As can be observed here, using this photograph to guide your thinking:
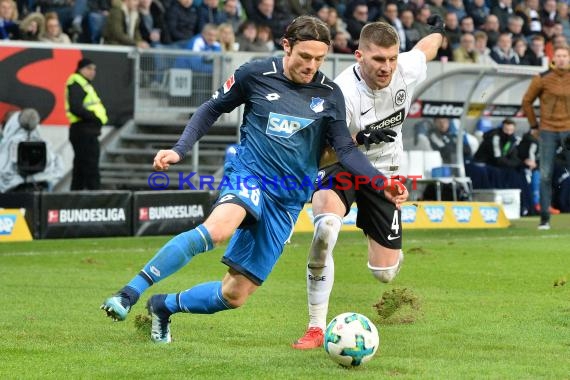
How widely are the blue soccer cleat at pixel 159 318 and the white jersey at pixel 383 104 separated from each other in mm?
2051

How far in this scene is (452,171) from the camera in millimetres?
22594

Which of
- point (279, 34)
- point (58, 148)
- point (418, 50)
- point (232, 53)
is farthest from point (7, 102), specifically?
point (418, 50)

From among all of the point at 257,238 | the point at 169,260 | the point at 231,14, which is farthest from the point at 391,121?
the point at 231,14

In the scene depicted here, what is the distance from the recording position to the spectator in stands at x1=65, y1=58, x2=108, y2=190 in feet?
62.8

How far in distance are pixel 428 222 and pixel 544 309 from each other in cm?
999

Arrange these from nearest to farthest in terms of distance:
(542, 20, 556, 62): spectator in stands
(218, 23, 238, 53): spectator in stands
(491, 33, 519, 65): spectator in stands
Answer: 1. (218, 23, 238, 53): spectator in stands
2. (491, 33, 519, 65): spectator in stands
3. (542, 20, 556, 62): spectator in stands

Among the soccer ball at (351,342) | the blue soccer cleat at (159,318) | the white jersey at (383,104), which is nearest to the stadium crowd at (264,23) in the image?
the white jersey at (383,104)

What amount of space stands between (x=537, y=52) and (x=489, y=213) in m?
7.96

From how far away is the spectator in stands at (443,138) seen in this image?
22688 mm

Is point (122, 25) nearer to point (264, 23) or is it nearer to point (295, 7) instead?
point (264, 23)

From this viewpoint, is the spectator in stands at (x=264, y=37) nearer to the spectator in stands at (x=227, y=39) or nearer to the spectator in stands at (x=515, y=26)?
the spectator in stands at (x=227, y=39)

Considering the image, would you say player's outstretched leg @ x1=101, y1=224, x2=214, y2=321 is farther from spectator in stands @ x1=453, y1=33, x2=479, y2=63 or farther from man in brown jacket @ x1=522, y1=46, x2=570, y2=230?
spectator in stands @ x1=453, y1=33, x2=479, y2=63

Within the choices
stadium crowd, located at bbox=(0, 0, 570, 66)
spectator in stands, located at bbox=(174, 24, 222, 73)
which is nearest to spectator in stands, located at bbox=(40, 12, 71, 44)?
stadium crowd, located at bbox=(0, 0, 570, 66)

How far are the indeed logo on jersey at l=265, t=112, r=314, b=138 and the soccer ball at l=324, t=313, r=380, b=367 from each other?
4.31 feet
